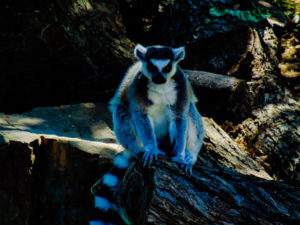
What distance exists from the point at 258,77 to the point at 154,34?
2.45 m

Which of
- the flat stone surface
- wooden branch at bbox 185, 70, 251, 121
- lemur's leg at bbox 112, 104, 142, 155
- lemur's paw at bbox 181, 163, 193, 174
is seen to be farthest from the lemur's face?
wooden branch at bbox 185, 70, 251, 121

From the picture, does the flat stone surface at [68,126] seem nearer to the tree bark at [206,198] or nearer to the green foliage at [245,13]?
the tree bark at [206,198]

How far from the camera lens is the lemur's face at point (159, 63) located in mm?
3305

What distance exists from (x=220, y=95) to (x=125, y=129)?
5.90 ft

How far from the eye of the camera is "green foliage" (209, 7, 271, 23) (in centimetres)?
624

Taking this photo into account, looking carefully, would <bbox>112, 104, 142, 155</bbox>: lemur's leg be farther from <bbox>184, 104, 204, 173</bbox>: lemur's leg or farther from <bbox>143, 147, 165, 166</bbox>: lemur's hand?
<bbox>184, 104, 204, 173</bbox>: lemur's leg

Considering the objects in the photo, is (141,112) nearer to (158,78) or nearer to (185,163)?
(158,78)

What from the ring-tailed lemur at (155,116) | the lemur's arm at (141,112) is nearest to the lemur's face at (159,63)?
the ring-tailed lemur at (155,116)

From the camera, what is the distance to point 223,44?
5.53 metres

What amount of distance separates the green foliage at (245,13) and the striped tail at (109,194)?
415 cm

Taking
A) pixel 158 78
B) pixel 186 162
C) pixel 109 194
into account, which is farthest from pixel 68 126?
pixel 186 162

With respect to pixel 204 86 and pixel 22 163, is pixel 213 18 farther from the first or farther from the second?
pixel 22 163

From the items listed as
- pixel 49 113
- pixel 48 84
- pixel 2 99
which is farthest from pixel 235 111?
pixel 2 99

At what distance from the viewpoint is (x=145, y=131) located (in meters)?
3.35
